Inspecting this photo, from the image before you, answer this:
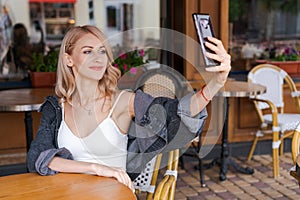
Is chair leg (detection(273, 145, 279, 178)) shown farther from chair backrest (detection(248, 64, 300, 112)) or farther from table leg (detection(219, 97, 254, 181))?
chair backrest (detection(248, 64, 300, 112))

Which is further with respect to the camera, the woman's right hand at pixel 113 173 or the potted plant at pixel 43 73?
the potted plant at pixel 43 73

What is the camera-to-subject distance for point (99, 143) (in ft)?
5.33

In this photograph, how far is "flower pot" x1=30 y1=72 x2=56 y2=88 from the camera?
3.56 m

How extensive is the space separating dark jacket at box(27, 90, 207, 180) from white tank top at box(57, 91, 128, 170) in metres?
0.04

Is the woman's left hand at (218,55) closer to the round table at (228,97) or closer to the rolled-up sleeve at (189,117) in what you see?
the rolled-up sleeve at (189,117)

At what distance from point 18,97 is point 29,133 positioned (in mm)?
272

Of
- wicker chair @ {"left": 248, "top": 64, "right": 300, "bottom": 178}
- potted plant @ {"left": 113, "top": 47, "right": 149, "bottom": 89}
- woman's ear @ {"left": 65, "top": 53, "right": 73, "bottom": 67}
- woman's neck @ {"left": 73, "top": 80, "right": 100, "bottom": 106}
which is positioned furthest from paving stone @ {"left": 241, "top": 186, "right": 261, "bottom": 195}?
woman's ear @ {"left": 65, "top": 53, "right": 73, "bottom": 67}

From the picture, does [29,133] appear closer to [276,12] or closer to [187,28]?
[187,28]

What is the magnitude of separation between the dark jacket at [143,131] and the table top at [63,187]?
64mm

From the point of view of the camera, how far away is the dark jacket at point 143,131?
149 cm

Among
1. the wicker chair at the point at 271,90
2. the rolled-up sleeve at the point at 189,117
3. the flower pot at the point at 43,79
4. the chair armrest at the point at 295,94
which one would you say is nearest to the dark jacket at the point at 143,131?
the rolled-up sleeve at the point at 189,117

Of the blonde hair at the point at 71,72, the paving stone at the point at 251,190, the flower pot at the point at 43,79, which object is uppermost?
the blonde hair at the point at 71,72

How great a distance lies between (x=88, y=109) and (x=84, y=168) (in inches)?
11.1

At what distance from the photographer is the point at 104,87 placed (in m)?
1.70
